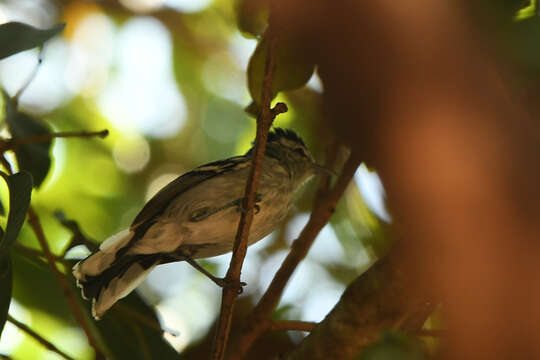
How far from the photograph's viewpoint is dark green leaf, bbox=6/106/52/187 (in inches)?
111

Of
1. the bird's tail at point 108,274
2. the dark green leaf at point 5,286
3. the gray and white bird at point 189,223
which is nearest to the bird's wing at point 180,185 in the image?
the gray and white bird at point 189,223

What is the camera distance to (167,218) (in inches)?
122

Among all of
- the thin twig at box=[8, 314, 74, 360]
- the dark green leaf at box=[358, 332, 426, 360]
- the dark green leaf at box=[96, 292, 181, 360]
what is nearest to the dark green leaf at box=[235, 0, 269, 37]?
the dark green leaf at box=[96, 292, 181, 360]

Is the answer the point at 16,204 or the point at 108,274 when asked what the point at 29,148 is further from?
the point at 16,204

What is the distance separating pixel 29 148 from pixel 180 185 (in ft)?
2.15

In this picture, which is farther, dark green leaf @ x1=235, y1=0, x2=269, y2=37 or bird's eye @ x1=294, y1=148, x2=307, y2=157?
bird's eye @ x1=294, y1=148, x2=307, y2=157

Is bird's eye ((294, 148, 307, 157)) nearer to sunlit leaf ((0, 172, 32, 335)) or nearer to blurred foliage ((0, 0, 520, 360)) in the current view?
blurred foliage ((0, 0, 520, 360))

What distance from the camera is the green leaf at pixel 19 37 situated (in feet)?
7.25

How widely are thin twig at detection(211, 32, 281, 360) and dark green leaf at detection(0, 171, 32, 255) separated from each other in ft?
2.10

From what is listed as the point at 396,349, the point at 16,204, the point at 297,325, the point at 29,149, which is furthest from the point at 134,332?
the point at 396,349

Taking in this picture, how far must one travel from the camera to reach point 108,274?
2.94 m

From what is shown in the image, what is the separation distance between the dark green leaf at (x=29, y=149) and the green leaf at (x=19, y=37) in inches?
23.5

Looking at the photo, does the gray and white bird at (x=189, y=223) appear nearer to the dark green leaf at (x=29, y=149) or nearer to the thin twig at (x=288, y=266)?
the thin twig at (x=288, y=266)

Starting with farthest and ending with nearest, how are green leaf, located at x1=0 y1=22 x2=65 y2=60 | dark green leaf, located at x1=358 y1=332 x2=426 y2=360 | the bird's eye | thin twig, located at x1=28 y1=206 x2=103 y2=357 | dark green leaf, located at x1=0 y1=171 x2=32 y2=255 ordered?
the bird's eye, thin twig, located at x1=28 y1=206 x2=103 y2=357, green leaf, located at x1=0 y1=22 x2=65 y2=60, dark green leaf, located at x1=0 y1=171 x2=32 y2=255, dark green leaf, located at x1=358 y1=332 x2=426 y2=360
